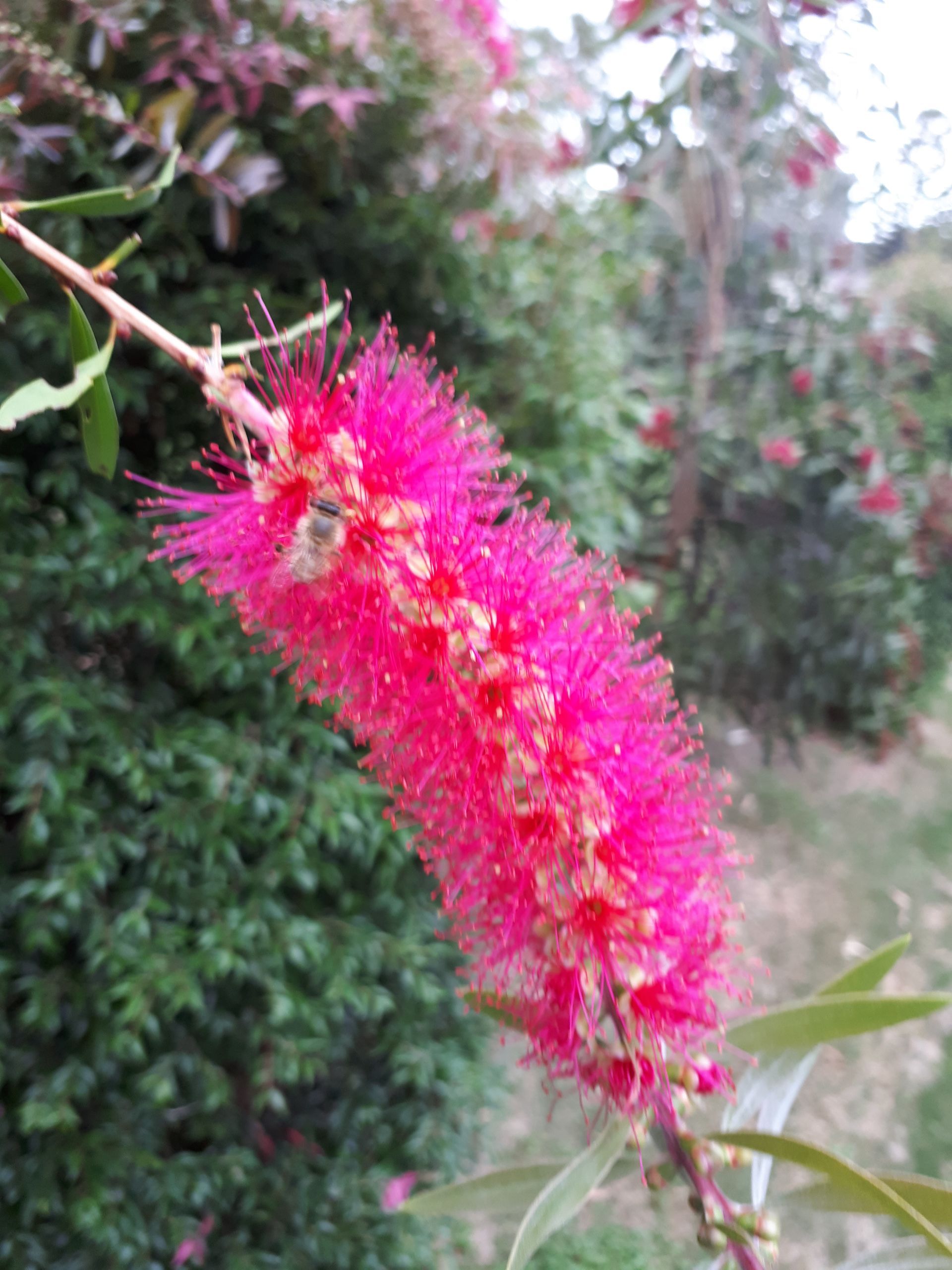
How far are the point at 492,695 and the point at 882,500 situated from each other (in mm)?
2011

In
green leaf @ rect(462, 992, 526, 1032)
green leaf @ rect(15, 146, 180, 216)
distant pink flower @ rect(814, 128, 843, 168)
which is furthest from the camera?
distant pink flower @ rect(814, 128, 843, 168)

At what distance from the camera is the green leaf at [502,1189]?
2.27 feet

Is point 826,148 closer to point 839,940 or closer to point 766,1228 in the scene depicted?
point 766,1228

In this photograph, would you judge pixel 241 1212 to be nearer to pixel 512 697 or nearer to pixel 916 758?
pixel 512 697

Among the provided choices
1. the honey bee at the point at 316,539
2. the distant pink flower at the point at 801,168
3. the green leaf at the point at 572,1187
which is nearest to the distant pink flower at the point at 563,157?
the distant pink flower at the point at 801,168

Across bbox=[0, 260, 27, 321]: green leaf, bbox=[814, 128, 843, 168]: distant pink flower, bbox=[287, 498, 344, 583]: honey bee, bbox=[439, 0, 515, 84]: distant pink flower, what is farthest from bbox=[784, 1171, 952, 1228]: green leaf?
bbox=[814, 128, 843, 168]: distant pink flower

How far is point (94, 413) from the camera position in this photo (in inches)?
20.9

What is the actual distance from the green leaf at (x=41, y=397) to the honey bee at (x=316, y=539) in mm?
137

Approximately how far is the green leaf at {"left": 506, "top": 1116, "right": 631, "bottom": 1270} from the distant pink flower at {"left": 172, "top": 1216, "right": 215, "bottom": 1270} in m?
0.84

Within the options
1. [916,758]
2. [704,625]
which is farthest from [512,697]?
[916,758]

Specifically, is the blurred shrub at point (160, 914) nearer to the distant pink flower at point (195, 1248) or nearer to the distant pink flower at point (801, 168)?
the distant pink flower at point (195, 1248)

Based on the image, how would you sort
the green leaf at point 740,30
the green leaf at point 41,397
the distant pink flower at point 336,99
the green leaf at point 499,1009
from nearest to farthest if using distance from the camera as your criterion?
the green leaf at point 41,397 → the green leaf at point 499,1009 → the distant pink flower at point 336,99 → the green leaf at point 740,30

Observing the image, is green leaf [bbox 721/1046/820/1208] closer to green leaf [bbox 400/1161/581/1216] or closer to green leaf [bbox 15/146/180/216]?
green leaf [bbox 400/1161/581/1216]

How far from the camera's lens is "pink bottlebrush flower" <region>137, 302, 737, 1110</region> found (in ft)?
1.68
